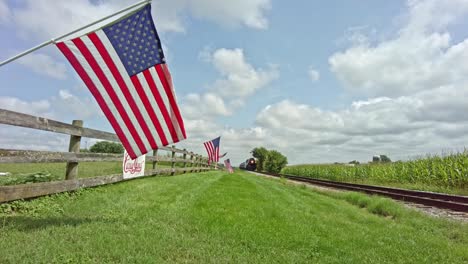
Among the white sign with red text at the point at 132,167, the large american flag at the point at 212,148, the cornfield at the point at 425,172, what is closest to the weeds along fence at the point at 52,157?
the white sign with red text at the point at 132,167

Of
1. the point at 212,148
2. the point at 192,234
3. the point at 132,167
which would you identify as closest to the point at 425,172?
the point at 212,148

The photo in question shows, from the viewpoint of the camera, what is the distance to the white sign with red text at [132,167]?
839cm

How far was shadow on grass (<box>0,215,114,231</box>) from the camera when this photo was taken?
384 cm

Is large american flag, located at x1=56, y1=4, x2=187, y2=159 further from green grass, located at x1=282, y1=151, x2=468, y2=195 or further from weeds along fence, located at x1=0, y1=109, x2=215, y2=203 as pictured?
green grass, located at x1=282, y1=151, x2=468, y2=195

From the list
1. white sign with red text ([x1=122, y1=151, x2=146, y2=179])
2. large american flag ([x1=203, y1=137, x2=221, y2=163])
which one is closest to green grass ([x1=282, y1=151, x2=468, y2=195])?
large american flag ([x1=203, y1=137, x2=221, y2=163])

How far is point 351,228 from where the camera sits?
588cm

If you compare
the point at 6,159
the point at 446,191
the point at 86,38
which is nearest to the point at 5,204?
the point at 6,159

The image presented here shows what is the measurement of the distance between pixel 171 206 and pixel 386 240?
3.60 meters

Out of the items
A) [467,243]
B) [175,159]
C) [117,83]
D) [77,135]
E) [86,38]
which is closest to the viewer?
[86,38]

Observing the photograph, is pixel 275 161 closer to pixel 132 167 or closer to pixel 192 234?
pixel 132 167

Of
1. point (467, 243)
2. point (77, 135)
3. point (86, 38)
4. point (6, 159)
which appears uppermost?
point (86, 38)

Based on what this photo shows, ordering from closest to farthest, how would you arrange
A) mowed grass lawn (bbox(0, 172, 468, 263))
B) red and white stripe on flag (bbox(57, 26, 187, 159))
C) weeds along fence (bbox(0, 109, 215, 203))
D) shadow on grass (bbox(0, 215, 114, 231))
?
1. mowed grass lawn (bbox(0, 172, 468, 263))
2. shadow on grass (bbox(0, 215, 114, 231))
3. red and white stripe on flag (bbox(57, 26, 187, 159))
4. weeds along fence (bbox(0, 109, 215, 203))

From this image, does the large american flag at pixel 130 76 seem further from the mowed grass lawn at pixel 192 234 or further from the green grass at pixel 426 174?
the green grass at pixel 426 174

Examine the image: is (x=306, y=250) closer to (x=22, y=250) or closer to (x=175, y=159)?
(x=22, y=250)
